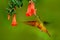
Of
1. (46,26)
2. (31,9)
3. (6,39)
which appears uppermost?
(31,9)

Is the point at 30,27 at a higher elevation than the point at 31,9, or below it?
below

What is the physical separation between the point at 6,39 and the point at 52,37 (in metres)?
0.39

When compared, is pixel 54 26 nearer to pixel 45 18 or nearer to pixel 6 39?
pixel 45 18

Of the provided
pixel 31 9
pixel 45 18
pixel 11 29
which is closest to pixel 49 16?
pixel 45 18

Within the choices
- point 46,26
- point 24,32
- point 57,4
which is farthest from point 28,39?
point 57,4

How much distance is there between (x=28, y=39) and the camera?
188 cm

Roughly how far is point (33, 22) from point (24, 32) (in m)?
0.11

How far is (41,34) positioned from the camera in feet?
6.11

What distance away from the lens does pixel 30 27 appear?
1.88 metres

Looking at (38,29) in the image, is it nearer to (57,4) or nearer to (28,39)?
(28,39)

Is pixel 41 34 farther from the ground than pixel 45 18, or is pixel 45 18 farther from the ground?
pixel 45 18

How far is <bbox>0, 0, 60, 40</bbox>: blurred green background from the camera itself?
6.07 ft

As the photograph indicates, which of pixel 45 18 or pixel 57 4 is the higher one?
pixel 57 4

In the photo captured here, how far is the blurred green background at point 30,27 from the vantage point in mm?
1852
